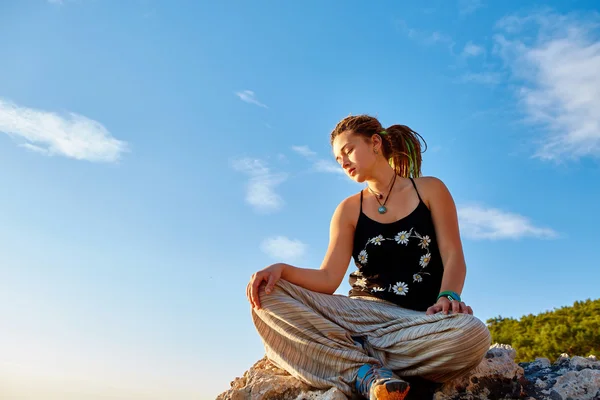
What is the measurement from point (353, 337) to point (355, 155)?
4.51 ft

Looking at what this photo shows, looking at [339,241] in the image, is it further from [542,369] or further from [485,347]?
[542,369]

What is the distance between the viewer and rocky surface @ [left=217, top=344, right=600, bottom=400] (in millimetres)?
3730

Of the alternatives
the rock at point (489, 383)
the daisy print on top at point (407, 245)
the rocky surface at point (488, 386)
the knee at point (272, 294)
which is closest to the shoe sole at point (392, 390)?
the rocky surface at point (488, 386)

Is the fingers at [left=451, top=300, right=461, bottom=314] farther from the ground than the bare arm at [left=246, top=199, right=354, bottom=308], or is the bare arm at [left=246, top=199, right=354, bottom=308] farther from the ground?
the bare arm at [left=246, top=199, right=354, bottom=308]

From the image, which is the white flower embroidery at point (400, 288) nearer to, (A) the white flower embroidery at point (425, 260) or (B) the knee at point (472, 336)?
(A) the white flower embroidery at point (425, 260)

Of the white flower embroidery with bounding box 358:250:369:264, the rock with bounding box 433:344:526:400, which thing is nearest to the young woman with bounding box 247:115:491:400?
the white flower embroidery with bounding box 358:250:369:264

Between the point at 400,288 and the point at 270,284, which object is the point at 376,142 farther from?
the point at 270,284

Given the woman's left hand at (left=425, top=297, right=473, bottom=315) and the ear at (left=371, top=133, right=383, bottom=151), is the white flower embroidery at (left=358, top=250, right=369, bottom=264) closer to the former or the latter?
the woman's left hand at (left=425, top=297, right=473, bottom=315)

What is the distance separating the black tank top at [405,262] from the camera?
4.16 metres

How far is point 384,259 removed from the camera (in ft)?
13.9

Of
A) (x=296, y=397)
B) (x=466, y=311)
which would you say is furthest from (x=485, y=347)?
(x=296, y=397)

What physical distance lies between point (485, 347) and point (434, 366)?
13.3 inches

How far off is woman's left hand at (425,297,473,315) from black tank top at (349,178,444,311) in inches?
16.1

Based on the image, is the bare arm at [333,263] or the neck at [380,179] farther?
the neck at [380,179]
